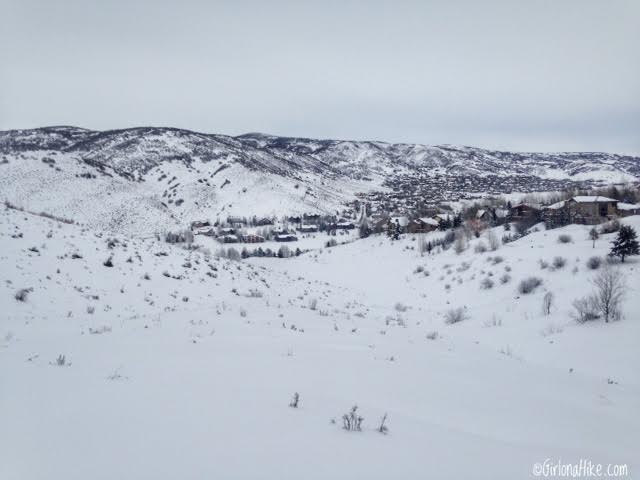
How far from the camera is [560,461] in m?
3.68

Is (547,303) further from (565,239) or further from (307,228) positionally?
(307,228)

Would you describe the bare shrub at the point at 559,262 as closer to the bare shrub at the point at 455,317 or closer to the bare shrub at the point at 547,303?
the bare shrub at the point at 547,303

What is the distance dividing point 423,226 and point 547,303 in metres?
43.7

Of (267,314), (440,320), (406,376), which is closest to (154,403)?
(406,376)

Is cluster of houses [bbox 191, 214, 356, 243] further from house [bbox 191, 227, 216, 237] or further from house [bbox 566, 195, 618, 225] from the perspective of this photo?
house [bbox 566, 195, 618, 225]

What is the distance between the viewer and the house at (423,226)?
6197cm

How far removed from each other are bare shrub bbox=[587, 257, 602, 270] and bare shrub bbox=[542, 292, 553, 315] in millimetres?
4427

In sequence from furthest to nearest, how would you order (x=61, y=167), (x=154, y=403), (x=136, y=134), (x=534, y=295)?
(x=136, y=134)
(x=61, y=167)
(x=534, y=295)
(x=154, y=403)

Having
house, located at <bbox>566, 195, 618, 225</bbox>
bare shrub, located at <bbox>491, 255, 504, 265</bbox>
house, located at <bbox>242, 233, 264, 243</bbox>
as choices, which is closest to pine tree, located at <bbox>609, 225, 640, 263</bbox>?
bare shrub, located at <bbox>491, 255, 504, 265</bbox>

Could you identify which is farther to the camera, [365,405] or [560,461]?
[365,405]

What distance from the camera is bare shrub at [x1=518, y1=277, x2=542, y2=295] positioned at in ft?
75.5

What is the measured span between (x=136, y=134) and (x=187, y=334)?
439ft

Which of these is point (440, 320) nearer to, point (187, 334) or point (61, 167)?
point (187, 334)

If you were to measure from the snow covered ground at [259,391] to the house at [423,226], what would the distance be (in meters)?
46.6
